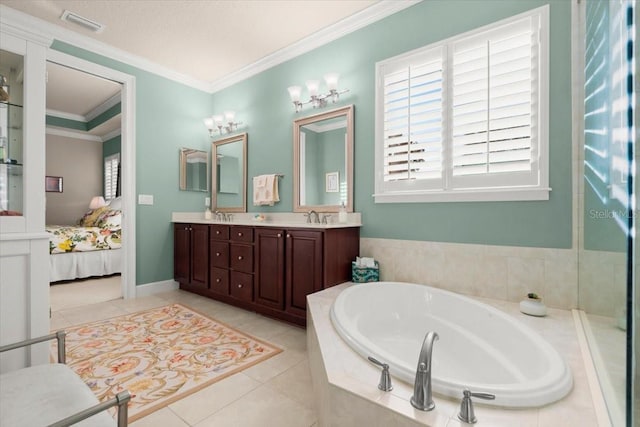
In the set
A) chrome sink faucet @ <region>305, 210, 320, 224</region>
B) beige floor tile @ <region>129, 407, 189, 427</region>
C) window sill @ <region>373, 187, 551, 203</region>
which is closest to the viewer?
beige floor tile @ <region>129, 407, 189, 427</region>

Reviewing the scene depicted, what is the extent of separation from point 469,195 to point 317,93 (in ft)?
6.02

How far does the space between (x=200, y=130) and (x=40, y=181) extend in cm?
310

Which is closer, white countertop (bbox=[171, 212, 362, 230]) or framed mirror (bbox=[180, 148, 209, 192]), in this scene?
white countertop (bbox=[171, 212, 362, 230])

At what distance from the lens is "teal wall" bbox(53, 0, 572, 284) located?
1.96 m

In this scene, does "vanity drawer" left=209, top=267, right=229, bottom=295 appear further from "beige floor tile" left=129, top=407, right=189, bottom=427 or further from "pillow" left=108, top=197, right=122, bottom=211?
"pillow" left=108, top=197, right=122, bottom=211

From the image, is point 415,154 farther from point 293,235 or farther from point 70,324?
point 70,324

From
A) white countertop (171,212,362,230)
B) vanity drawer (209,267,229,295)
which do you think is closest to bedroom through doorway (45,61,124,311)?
white countertop (171,212,362,230)

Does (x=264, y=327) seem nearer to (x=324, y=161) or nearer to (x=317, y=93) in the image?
(x=324, y=161)

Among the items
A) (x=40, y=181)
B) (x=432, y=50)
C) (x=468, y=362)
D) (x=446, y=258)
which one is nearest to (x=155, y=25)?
(x=40, y=181)

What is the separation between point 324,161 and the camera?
3.11 meters

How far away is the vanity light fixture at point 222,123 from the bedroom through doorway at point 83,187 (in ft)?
3.83

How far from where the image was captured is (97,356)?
84.4 inches

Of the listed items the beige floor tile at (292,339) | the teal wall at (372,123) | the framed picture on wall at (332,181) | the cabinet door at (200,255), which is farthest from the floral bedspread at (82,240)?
the framed picture on wall at (332,181)

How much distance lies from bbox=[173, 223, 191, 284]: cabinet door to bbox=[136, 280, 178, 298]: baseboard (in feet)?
0.31
